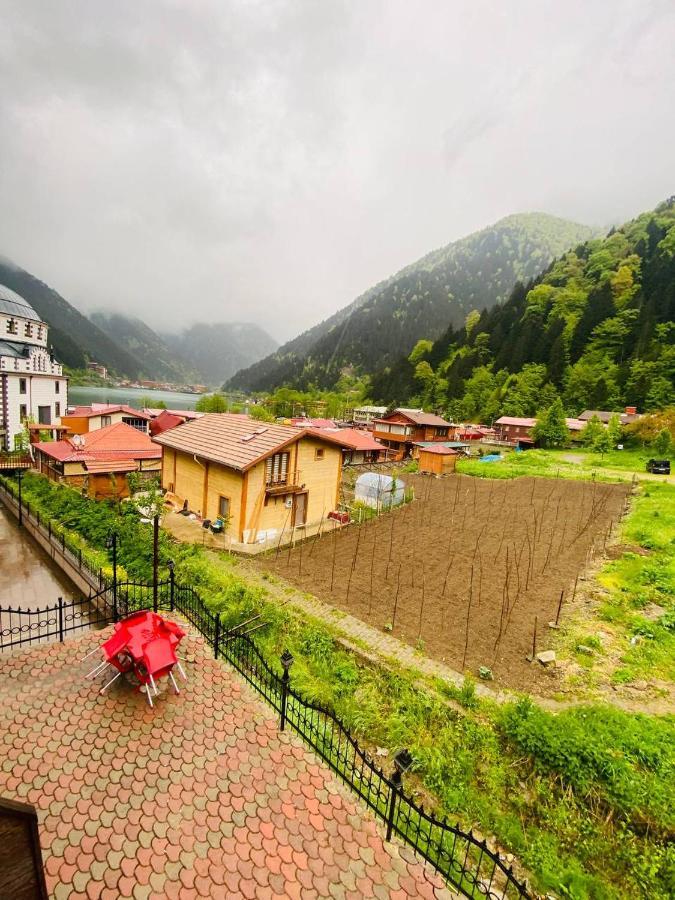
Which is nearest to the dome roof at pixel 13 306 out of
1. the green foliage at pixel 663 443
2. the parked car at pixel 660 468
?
the parked car at pixel 660 468

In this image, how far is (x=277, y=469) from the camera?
17.5 metres

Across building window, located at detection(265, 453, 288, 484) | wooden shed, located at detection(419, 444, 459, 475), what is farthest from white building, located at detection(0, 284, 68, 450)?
wooden shed, located at detection(419, 444, 459, 475)

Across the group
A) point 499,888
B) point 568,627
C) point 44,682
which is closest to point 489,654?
point 568,627

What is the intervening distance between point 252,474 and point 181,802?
1221 cm

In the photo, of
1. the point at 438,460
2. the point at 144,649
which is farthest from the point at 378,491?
the point at 144,649

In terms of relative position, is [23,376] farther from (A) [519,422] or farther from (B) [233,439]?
(A) [519,422]

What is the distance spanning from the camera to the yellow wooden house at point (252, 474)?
16594mm

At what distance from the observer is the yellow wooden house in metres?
16.6

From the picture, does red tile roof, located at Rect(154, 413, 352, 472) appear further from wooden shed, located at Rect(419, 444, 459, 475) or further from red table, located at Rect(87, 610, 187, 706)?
wooden shed, located at Rect(419, 444, 459, 475)

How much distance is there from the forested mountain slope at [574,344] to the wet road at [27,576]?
7146 cm

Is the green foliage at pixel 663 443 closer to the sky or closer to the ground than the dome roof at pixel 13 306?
closer to the ground

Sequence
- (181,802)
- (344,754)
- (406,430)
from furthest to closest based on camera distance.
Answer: (406,430), (344,754), (181,802)

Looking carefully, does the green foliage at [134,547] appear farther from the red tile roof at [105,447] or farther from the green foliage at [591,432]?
the green foliage at [591,432]

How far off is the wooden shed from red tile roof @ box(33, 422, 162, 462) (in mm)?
24892
